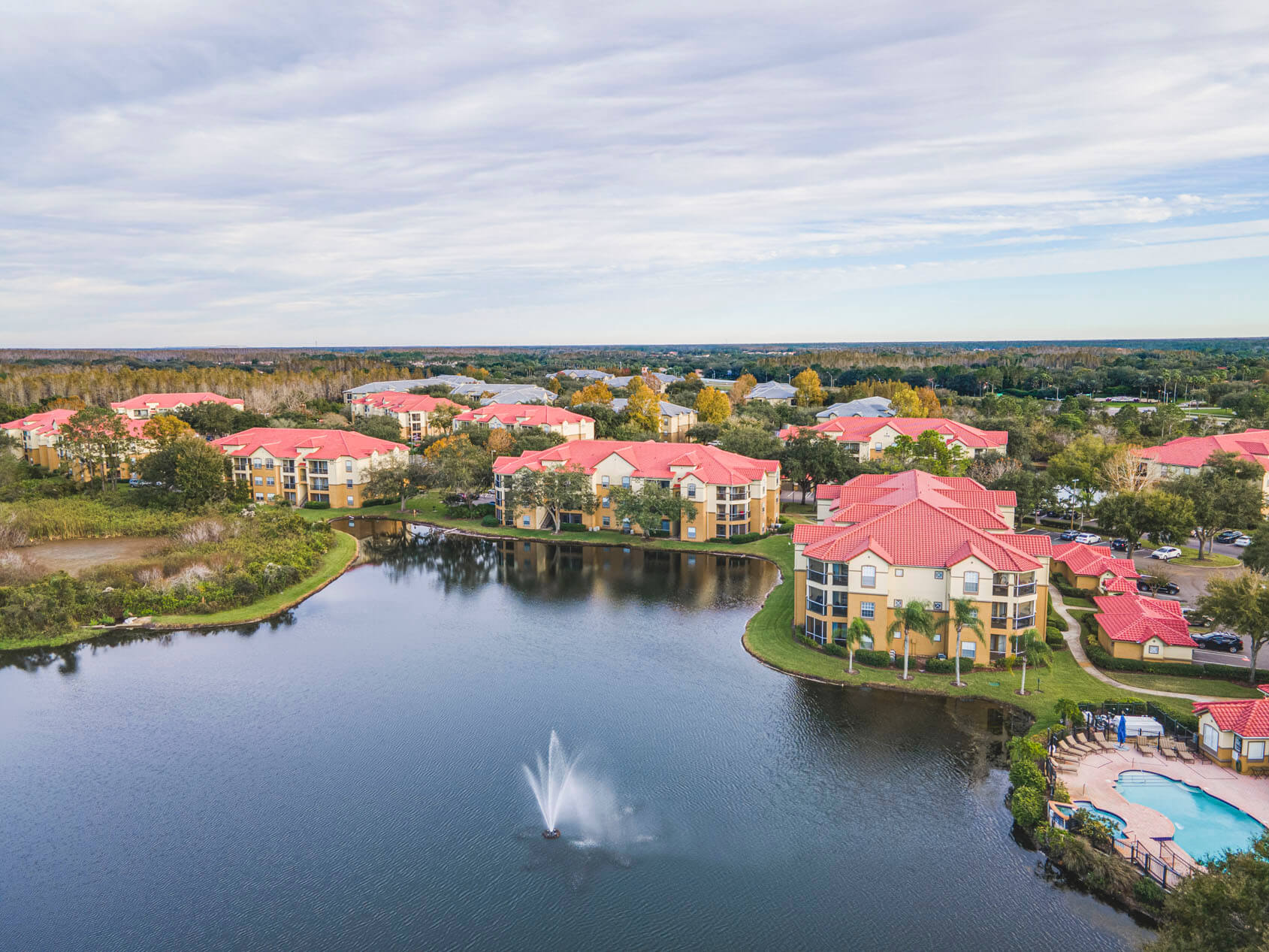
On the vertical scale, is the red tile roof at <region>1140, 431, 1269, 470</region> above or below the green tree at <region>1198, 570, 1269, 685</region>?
above

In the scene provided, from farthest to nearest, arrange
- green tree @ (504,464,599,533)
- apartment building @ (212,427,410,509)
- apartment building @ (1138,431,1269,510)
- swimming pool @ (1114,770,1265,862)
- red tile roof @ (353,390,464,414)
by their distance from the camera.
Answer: red tile roof @ (353,390,464,414) → apartment building @ (212,427,410,509) → apartment building @ (1138,431,1269,510) → green tree @ (504,464,599,533) → swimming pool @ (1114,770,1265,862)

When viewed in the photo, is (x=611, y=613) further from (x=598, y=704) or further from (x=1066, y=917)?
→ (x=1066, y=917)

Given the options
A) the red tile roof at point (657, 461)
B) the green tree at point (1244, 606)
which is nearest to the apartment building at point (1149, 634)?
the green tree at point (1244, 606)

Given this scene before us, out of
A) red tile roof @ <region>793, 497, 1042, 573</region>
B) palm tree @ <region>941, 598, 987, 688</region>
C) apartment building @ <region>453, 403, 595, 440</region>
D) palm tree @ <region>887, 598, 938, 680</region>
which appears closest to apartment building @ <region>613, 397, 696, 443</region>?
apartment building @ <region>453, 403, 595, 440</region>

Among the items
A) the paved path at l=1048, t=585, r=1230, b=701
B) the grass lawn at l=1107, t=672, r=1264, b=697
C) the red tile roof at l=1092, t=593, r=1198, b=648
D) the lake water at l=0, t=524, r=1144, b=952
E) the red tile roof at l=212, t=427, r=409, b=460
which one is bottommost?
the lake water at l=0, t=524, r=1144, b=952

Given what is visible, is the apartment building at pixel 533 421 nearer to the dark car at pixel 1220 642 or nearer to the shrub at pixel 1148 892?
the dark car at pixel 1220 642

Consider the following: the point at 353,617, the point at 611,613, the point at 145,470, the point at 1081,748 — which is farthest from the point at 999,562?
the point at 145,470

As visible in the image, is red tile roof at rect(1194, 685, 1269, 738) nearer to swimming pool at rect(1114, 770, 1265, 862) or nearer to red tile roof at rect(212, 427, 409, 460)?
swimming pool at rect(1114, 770, 1265, 862)

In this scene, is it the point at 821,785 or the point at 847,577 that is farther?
the point at 847,577
